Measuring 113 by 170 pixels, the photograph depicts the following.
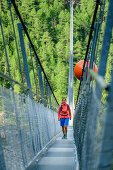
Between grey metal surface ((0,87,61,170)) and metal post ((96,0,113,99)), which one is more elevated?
metal post ((96,0,113,99))

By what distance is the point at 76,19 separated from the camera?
5572cm

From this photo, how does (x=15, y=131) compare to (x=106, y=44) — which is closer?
(x=106, y=44)

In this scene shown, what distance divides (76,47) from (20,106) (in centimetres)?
4445

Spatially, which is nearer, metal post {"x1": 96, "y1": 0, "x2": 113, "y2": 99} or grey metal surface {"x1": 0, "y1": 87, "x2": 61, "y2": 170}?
metal post {"x1": 96, "y1": 0, "x2": 113, "y2": 99}

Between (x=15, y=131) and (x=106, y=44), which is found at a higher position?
(x=106, y=44)

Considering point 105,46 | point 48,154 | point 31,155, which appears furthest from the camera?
point 48,154

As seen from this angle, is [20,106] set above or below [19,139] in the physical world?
above

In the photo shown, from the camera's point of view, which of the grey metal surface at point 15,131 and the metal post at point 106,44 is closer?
the metal post at point 106,44

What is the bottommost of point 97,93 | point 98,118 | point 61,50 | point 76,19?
point 98,118

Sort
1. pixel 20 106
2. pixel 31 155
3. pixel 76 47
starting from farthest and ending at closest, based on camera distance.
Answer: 1. pixel 76 47
2. pixel 31 155
3. pixel 20 106

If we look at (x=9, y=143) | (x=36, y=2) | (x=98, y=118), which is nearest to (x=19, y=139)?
(x=9, y=143)

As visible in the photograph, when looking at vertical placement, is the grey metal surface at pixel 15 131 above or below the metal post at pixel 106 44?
below

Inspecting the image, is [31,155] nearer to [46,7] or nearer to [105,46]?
[105,46]

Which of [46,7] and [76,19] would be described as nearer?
[76,19]
